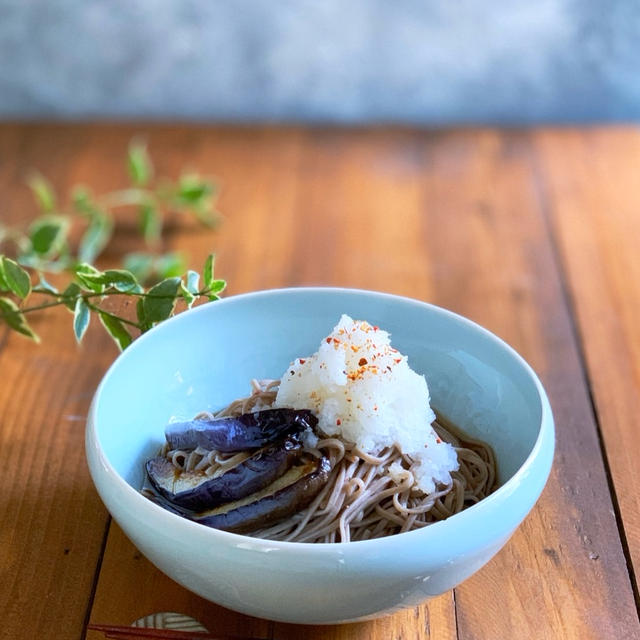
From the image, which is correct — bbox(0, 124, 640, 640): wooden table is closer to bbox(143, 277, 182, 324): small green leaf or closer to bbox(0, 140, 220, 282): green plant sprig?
bbox(0, 140, 220, 282): green plant sprig

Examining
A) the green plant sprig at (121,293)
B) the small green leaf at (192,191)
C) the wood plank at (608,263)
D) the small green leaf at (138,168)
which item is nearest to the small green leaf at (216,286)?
the green plant sprig at (121,293)

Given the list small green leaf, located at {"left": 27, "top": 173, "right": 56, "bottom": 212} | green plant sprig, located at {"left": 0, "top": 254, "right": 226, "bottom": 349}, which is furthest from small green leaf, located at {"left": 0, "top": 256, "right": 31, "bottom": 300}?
small green leaf, located at {"left": 27, "top": 173, "right": 56, "bottom": 212}

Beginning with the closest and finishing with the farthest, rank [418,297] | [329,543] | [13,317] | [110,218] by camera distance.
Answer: [329,543]
[13,317]
[418,297]
[110,218]

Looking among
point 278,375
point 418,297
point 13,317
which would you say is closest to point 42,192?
point 13,317

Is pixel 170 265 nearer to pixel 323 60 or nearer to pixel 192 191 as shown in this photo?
pixel 192 191

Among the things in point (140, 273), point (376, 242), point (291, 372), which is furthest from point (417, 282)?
point (291, 372)

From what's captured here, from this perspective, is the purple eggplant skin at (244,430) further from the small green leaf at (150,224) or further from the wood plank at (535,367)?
the small green leaf at (150,224)
